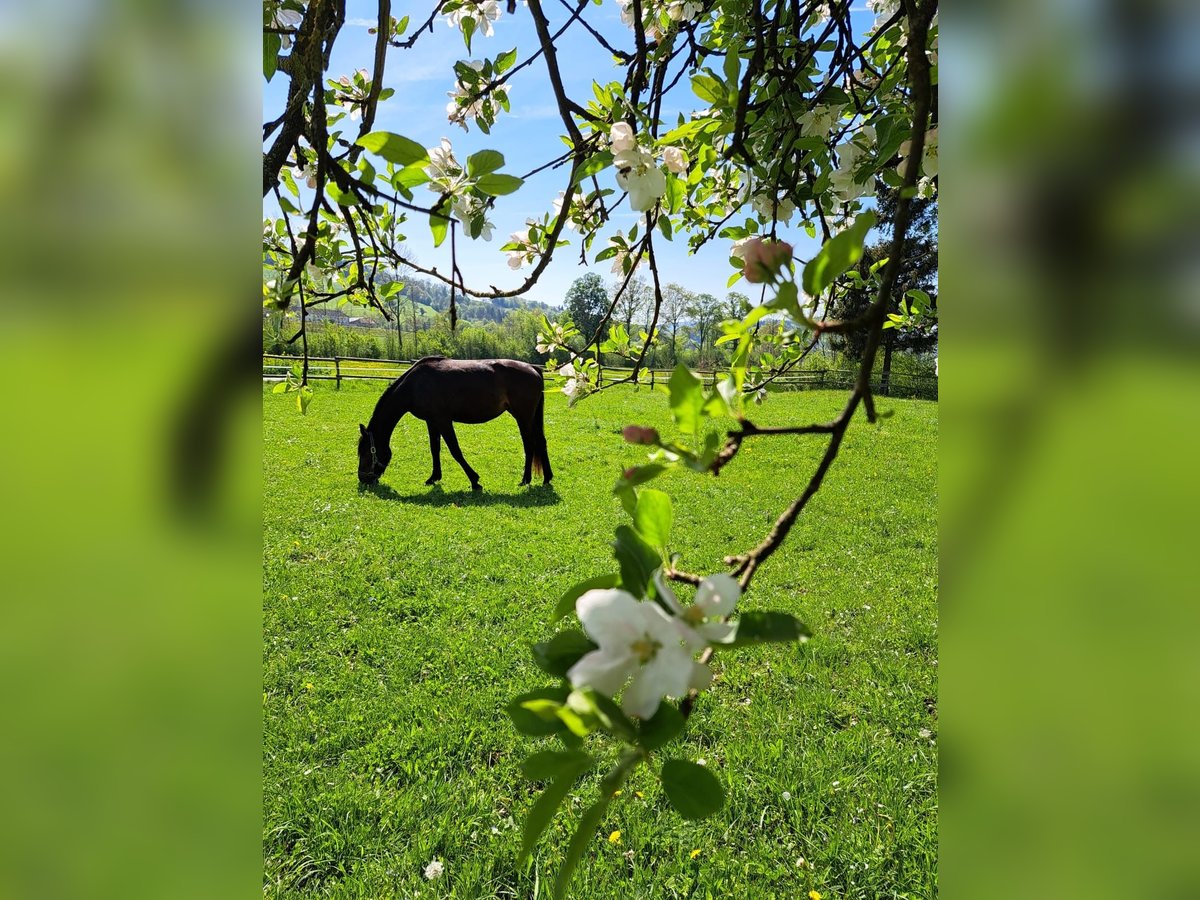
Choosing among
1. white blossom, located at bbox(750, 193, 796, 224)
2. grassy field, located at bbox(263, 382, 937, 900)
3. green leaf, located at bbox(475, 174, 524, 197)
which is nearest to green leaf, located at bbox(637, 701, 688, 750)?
grassy field, located at bbox(263, 382, 937, 900)

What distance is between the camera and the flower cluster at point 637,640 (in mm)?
324

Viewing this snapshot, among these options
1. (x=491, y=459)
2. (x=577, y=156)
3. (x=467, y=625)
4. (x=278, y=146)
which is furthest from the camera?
(x=491, y=459)

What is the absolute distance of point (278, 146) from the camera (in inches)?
29.7

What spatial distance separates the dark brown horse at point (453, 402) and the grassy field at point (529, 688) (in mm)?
562

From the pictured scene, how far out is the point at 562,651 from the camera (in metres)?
0.42

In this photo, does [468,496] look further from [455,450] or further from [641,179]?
[641,179]

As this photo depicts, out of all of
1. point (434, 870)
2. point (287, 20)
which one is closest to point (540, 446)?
point (434, 870)

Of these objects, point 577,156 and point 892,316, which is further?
point 892,316

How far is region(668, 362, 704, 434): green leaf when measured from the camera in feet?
1.34
